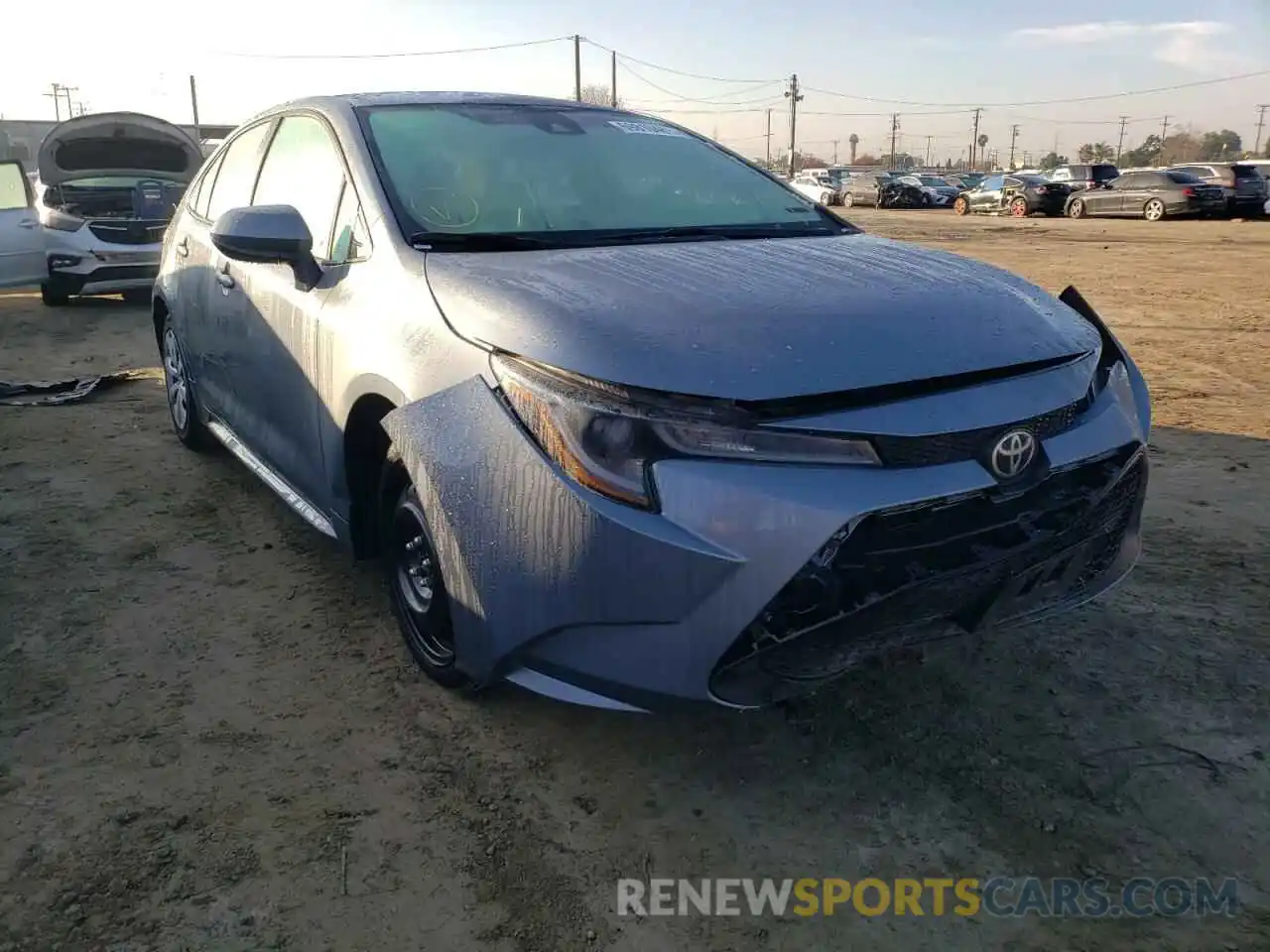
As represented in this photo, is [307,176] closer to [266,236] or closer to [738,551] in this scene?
[266,236]

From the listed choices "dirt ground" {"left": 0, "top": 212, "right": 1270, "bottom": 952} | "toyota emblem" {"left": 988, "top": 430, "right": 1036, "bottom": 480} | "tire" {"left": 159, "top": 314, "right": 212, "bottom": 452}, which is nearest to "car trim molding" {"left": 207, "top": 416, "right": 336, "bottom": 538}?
"dirt ground" {"left": 0, "top": 212, "right": 1270, "bottom": 952}

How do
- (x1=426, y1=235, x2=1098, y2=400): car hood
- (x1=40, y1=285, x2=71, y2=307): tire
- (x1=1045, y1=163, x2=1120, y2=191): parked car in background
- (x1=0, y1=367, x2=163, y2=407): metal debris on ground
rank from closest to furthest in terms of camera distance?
(x1=426, y1=235, x2=1098, y2=400): car hood, (x1=0, y1=367, x2=163, y2=407): metal debris on ground, (x1=40, y1=285, x2=71, y2=307): tire, (x1=1045, y1=163, x2=1120, y2=191): parked car in background

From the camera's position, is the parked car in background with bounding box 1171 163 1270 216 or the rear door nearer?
the rear door

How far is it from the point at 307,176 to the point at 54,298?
9.05 m

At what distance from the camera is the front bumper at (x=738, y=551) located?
6.32 ft

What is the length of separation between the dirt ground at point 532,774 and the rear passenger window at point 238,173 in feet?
4.74

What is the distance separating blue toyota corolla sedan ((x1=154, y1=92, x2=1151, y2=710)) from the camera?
197 cm

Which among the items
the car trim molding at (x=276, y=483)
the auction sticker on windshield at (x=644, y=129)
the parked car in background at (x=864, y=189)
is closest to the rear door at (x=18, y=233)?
the car trim molding at (x=276, y=483)

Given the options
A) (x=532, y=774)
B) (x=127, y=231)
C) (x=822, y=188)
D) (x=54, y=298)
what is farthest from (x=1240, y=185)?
(x=532, y=774)

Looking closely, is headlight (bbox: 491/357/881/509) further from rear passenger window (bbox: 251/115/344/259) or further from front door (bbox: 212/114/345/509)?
rear passenger window (bbox: 251/115/344/259)

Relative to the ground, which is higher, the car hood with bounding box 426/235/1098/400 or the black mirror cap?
the black mirror cap

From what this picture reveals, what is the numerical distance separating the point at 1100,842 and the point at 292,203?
120 inches

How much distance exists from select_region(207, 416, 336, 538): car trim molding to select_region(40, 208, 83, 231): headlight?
7296mm

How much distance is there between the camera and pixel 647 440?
6.53ft
